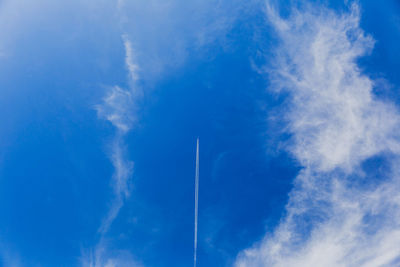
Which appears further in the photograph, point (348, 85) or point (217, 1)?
point (217, 1)

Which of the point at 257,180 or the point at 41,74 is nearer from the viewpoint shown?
the point at 257,180

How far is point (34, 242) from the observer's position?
5519cm

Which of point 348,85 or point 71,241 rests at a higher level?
point 348,85

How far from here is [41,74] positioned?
5803 centimetres

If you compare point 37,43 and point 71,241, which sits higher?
point 37,43

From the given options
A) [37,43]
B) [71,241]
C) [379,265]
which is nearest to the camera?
[379,265]

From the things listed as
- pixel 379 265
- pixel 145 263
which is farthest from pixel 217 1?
pixel 379 265

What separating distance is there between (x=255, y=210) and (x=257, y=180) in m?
6.87

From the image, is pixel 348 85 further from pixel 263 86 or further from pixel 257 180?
pixel 257 180

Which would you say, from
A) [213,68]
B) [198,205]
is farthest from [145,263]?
[213,68]

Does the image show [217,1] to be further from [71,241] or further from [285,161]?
[71,241]

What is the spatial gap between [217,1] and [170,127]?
3393 cm

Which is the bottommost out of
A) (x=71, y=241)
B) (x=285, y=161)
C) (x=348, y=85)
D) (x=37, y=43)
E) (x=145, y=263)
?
(x=145, y=263)

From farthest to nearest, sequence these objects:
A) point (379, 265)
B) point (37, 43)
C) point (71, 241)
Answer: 1. point (37, 43)
2. point (71, 241)
3. point (379, 265)
